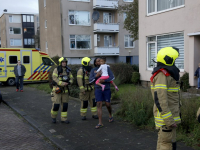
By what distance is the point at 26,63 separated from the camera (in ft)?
58.9

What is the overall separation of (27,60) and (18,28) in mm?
42007

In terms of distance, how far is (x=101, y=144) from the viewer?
16.8 feet

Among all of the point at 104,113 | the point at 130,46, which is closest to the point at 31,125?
the point at 104,113

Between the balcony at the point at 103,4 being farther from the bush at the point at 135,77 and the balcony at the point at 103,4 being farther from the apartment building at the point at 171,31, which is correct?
the bush at the point at 135,77

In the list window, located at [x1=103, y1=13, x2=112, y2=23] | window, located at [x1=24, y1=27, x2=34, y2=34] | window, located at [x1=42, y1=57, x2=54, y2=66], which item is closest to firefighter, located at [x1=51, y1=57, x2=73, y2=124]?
window, located at [x1=42, y1=57, x2=54, y2=66]

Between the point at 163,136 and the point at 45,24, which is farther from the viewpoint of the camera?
the point at 45,24

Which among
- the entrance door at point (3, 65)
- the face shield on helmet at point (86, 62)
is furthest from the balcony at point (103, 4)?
the face shield on helmet at point (86, 62)

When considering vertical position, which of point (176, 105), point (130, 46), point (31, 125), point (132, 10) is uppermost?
point (132, 10)

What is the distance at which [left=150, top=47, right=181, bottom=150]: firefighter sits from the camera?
3533 mm

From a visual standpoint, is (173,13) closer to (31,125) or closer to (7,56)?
(31,125)

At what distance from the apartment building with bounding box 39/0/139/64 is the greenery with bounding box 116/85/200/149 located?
22906 mm

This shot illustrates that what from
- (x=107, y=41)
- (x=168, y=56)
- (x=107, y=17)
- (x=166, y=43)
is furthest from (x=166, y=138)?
(x=107, y=17)

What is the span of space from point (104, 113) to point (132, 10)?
14743 millimetres

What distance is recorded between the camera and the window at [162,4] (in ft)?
39.5
